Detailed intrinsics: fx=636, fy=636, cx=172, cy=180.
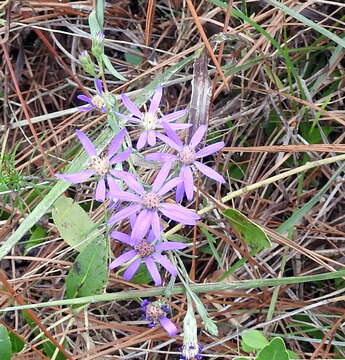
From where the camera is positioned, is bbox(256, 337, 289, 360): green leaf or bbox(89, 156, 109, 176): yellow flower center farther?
bbox(89, 156, 109, 176): yellow flower center

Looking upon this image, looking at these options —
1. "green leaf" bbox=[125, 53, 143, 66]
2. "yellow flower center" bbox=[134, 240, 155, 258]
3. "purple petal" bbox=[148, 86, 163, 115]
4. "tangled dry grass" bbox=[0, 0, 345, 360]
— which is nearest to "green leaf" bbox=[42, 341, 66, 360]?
"tangled dry grass" bbox=[0, 0, 345, 360]

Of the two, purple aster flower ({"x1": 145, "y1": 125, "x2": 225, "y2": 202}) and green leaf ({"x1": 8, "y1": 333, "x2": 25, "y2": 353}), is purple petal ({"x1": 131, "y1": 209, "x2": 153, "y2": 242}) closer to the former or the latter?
purple aster flower ({"x1": 145, "y1": 125, "x2": 225, "y2": 202})

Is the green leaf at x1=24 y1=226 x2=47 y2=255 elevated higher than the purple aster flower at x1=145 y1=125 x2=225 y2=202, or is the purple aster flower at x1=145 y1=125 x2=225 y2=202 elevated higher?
the purple aster flower at x1=145 y1=125 x2=225 y2=202

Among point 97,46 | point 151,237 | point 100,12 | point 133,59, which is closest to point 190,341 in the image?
point 151,237

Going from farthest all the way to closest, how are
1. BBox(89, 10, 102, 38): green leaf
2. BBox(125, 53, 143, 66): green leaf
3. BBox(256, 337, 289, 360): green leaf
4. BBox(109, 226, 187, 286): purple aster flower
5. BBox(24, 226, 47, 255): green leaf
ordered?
1. BBox(125, 53, 143, 66): green leaf
2. BBox(24, 226, 47, 255): green leaf
3. BBox(89, 10, 102, 38): green leaf
4. BBox(109, 226, 187, 286): purple aster flower
5. BBox(256, 337, 289, 360): green leaf

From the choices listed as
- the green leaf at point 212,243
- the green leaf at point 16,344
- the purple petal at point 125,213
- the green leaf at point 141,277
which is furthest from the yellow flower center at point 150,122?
the green leaf at point 16,344

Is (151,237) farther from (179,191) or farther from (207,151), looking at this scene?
(207,151)

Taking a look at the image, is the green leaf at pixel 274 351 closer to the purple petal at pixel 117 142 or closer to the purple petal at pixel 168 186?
the purple petal at pixel 168 186

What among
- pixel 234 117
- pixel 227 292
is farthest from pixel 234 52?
pixel 227 292

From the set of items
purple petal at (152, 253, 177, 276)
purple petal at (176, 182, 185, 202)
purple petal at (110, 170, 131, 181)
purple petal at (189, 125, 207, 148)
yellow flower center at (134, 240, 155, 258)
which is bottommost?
purple petal at (152, 253, 177, 276)
